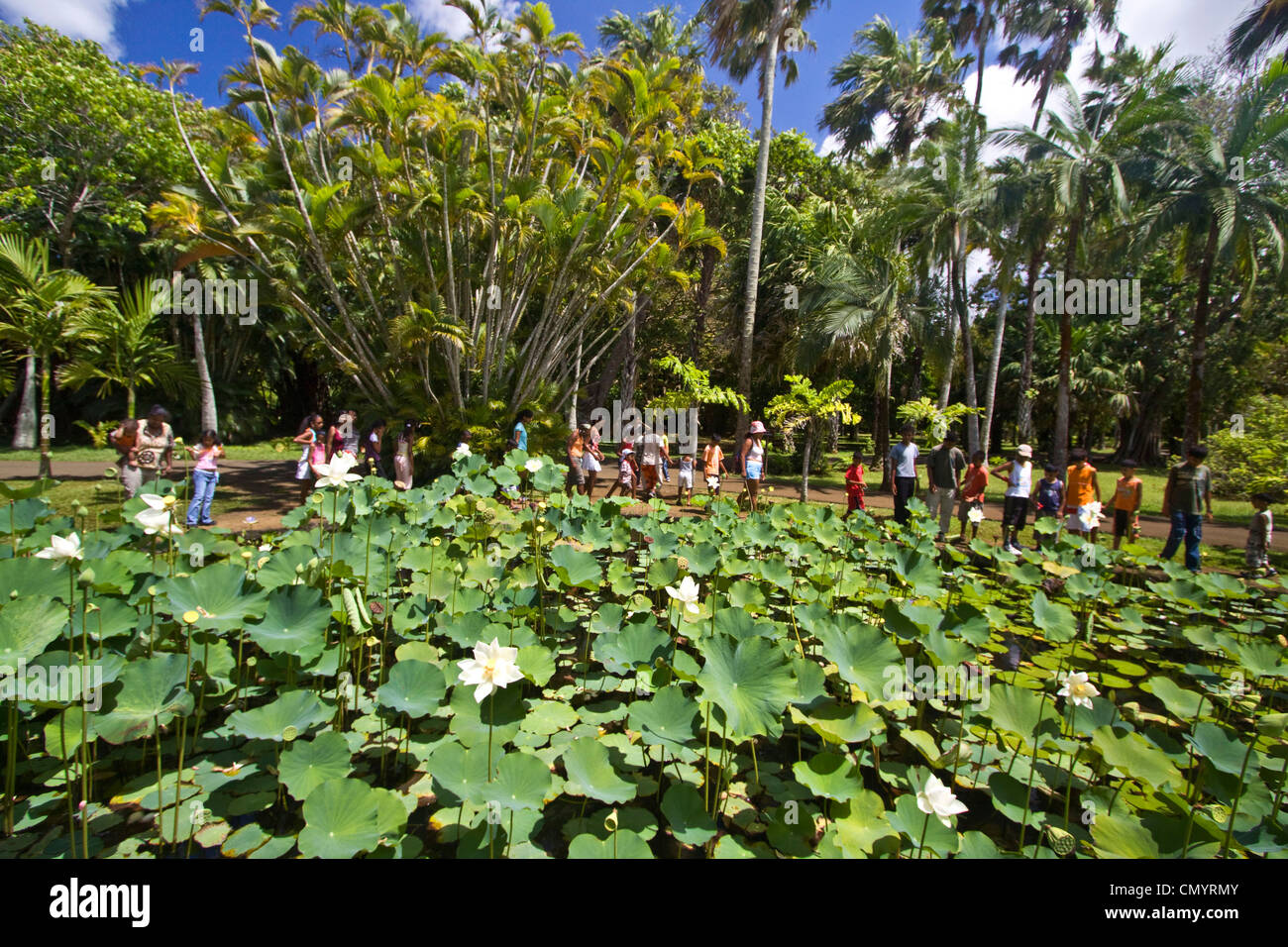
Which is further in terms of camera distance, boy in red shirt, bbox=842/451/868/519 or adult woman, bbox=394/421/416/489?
boy in red shirt, bbox=842/451/868/519

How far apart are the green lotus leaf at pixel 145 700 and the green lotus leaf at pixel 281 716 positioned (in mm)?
163

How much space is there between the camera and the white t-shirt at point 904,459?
7773 millimetres

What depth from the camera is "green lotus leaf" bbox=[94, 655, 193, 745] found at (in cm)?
174

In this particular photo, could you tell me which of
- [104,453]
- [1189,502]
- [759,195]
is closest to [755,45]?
[759,195]

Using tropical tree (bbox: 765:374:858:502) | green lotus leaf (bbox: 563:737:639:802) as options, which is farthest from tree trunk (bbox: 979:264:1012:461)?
green lotus leaf (bbox: 563:737:639:802)

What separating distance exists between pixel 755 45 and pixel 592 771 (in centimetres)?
1548

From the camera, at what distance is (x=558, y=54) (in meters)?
10.0

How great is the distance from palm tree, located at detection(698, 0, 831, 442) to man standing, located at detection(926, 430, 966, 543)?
4808 mm

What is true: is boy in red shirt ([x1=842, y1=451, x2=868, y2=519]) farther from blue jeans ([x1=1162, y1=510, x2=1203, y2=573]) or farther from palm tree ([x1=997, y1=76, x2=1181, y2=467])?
palm tree ([x1=997, y1=76, x2=1181, y2=467])

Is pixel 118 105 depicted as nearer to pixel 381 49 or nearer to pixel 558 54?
pixel 381 49

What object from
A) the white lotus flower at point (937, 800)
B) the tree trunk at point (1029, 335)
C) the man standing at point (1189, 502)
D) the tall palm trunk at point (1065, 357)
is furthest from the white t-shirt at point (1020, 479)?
the tree trunk at point (1029, 335)

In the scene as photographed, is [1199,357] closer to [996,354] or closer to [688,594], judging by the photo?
[996,354]

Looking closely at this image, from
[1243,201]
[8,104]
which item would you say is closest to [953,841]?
[1243,201]

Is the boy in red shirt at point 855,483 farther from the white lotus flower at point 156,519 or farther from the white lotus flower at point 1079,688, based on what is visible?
the white lotus flower at point 156,519
